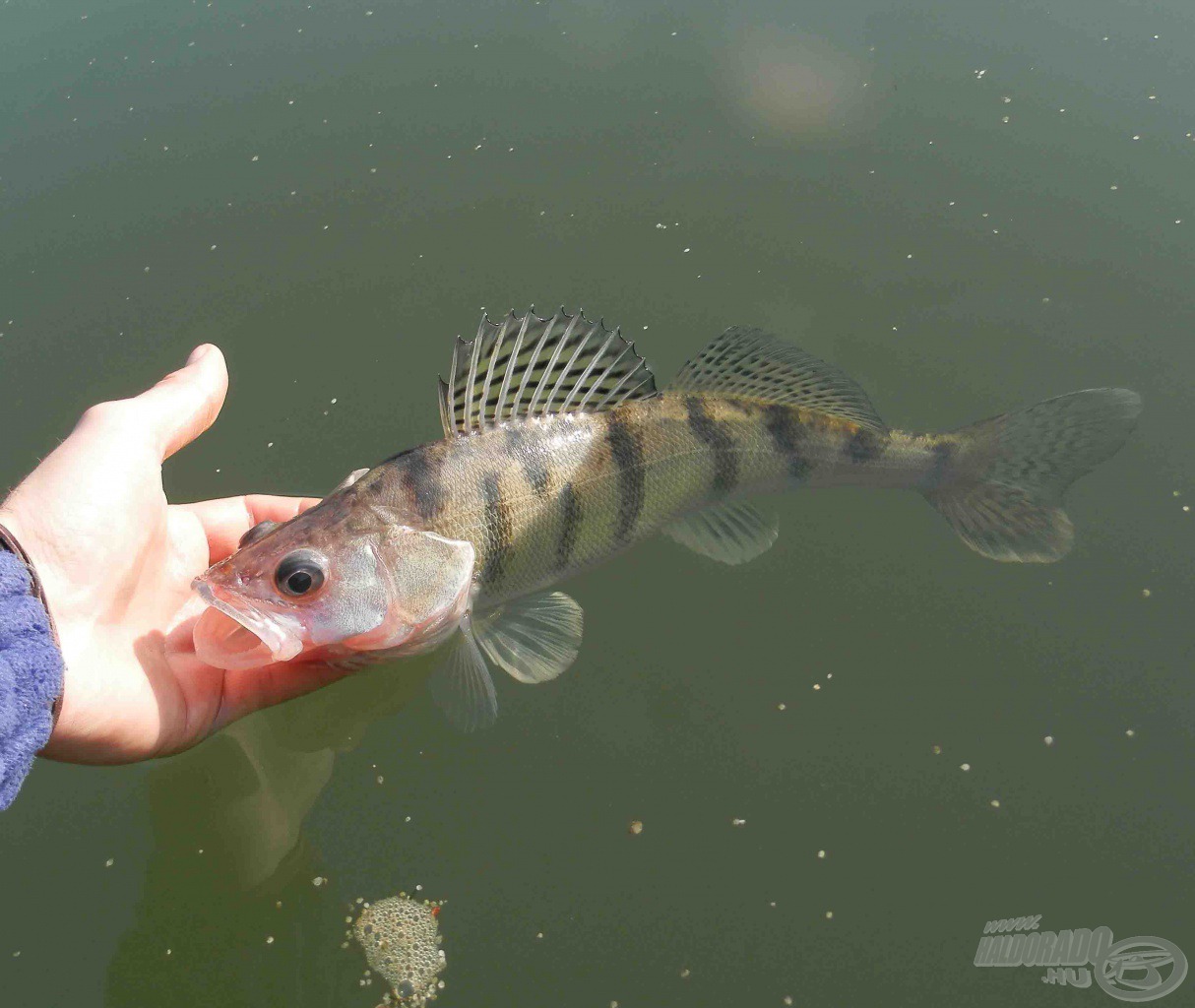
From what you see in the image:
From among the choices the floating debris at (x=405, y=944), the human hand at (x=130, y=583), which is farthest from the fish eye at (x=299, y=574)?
the floating debris at (x=405, y=944)

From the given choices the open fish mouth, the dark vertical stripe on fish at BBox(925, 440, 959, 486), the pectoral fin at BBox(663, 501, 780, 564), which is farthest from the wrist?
the dark vertical stripe on fish at BBox(925, 440, 959, 486)

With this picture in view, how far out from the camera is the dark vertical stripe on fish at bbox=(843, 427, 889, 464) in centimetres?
329

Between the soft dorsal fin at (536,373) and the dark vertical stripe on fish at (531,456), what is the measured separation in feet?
0.23

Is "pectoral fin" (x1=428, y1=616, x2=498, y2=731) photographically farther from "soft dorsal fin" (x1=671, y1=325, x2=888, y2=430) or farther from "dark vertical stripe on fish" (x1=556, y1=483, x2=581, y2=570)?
"soft dorsal fin" (x1=671, y1=325, x2=888, y2=430)

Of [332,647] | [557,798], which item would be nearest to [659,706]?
[557,798]

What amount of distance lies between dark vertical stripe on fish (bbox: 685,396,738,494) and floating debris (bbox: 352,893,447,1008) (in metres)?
1.64

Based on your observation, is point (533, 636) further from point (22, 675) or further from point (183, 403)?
point (22, 675)

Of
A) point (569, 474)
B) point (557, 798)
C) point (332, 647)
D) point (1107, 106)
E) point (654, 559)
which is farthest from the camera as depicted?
point (1107, 106)

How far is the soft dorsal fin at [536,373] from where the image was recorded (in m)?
2.91

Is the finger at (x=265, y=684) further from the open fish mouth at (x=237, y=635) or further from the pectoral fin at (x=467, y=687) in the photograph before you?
the pectoral fin at (x=467, y=687)

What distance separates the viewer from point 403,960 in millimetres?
2920

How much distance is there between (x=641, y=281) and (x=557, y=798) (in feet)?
8.26

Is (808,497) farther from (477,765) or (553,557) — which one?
(477,765)

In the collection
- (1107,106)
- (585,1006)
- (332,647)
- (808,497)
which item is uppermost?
(1107,106)
